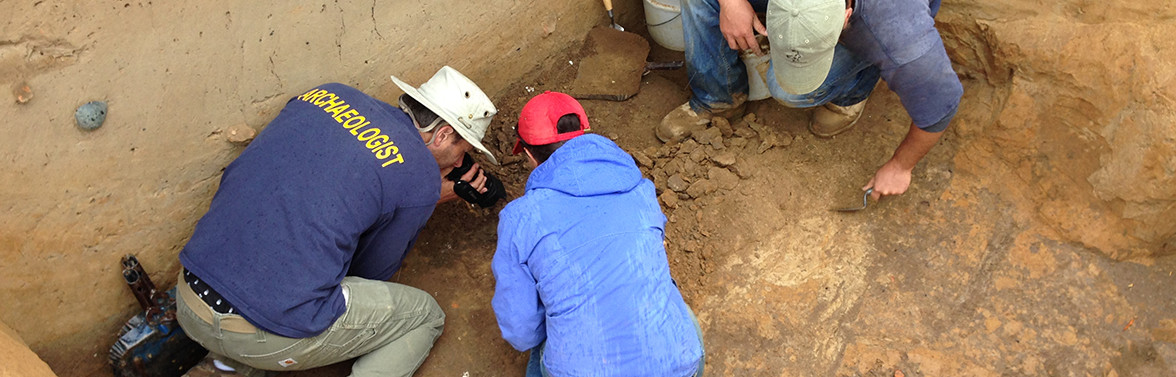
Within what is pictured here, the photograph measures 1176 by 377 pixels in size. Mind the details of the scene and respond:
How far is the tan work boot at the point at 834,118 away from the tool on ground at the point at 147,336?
2421mm

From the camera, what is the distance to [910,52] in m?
2.34

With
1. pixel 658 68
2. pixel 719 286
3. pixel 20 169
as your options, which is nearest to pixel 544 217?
pixel 719 286

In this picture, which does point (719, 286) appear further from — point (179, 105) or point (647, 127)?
point (179, 105)

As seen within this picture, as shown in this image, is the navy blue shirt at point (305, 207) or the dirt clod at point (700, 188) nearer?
the navy blue shirt at point (305, 207)

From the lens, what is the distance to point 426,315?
256 centimetres

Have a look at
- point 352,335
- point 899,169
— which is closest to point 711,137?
point 899,169

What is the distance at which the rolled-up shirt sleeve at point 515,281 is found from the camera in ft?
6.68

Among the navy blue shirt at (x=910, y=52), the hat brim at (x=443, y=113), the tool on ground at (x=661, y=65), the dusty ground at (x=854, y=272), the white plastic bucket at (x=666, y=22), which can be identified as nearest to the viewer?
the navy blue shirt at (x=910, y=52)

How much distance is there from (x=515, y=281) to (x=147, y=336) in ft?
4.44

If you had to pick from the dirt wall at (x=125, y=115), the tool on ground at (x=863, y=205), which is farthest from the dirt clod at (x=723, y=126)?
the dirt wall at (x=125, y=115)

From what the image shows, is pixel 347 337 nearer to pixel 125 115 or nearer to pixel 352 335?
pixel 352 335

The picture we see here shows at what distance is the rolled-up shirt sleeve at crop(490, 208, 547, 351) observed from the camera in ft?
6.68

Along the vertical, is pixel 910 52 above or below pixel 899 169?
above

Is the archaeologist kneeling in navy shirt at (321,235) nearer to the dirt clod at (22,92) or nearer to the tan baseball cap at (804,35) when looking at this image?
the dirt clod at (22,92)
